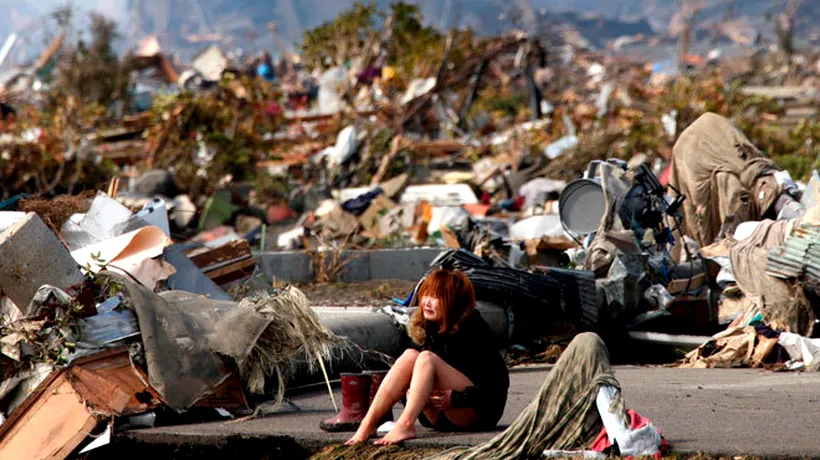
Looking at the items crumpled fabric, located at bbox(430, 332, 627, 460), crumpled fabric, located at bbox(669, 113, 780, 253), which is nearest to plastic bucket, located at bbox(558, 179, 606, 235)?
crumpled fabric, located at bbox(669, 113, 780, 253)

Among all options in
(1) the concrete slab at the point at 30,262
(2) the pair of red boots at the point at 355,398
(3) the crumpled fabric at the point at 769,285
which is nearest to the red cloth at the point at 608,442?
(2) the pair of red boots at the point at 355,398

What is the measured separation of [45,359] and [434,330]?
73.0 inches

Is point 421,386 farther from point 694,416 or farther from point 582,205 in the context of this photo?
point 582,205

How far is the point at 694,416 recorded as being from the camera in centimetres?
552

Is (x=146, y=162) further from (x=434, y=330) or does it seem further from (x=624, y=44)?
(x=624, y=44)

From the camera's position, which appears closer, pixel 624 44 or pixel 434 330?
pixel 434 330

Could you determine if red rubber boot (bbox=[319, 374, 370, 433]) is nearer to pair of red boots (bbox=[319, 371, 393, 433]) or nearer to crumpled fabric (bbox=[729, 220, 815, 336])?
pair of red boots (bbox=[319, 371, 393, 433])

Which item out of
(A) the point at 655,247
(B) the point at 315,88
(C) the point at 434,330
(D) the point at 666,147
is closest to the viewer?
(C) the point at 434,330

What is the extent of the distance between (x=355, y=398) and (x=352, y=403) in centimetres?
3

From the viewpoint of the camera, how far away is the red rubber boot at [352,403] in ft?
17.6

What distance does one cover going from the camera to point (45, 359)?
18.9ft

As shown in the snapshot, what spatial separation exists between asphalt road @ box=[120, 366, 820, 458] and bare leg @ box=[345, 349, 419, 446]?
19cm

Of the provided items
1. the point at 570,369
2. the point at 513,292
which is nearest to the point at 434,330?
the point at 570,369

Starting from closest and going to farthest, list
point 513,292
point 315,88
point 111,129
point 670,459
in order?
point 670,459 < point 513,292 < point 111,129 < point 315,88
